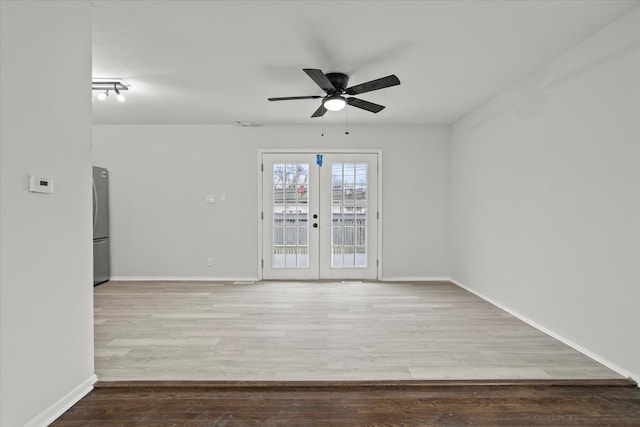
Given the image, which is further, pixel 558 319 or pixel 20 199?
pixel 558 319

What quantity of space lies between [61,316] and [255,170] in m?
3.55

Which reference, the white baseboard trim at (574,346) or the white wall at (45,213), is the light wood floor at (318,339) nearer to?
the white baseboard trim at (574,346)

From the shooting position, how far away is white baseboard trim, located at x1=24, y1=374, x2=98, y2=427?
5.65ft

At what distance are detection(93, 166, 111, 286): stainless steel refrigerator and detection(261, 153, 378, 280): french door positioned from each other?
239 centimetres

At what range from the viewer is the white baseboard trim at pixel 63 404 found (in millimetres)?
1724

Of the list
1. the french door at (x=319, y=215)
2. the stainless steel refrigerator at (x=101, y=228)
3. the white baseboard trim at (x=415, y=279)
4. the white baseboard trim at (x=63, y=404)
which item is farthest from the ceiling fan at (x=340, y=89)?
the stainless steel refrigerator at (x=101, y=228)

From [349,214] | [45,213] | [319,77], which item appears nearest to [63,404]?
[45,213]

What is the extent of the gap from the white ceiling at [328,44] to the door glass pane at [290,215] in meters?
1.39

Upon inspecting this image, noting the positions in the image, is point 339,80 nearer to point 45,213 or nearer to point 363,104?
point 363,104

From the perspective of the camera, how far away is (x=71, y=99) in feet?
6.47

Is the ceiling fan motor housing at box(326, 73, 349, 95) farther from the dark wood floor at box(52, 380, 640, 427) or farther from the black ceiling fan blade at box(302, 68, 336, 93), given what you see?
the dark wood floor at box(52, 380, 640, 427)

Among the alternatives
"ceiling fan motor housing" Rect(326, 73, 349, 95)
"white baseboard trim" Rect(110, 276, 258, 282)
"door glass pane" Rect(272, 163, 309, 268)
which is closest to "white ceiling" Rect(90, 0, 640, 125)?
"ceiling fan motor housing" Rect(326, 73, 349, 95)

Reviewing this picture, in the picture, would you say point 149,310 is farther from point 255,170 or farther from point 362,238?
point 362,238

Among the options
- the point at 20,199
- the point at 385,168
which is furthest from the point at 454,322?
the point at 20,199
